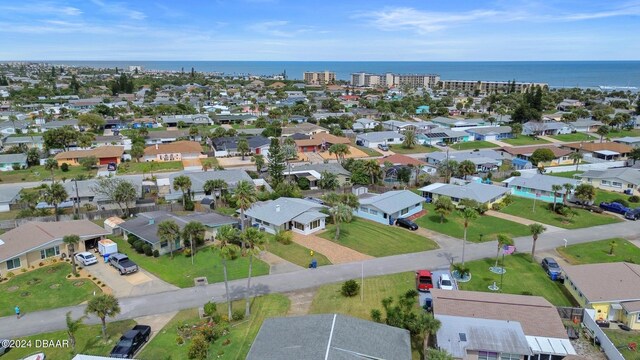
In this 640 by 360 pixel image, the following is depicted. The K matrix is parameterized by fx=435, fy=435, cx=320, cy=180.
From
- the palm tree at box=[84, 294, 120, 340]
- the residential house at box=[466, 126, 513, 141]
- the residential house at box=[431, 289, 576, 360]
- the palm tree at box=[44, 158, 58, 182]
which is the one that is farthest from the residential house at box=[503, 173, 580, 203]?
the palm tree at box=[44, 158, 58, 182]

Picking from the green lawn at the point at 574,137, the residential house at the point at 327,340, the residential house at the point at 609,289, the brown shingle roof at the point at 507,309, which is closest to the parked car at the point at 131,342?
the residential house at the point at 327,340

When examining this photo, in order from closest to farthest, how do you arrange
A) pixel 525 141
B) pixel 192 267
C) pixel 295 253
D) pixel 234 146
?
pixel 192 267 → pixel 295 253 → pixel 234 146 → pixel 525 141

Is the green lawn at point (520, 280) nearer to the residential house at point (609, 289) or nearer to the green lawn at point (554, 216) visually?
the residential house at point (609, 289)

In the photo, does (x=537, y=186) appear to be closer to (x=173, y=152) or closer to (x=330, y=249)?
(x=330, y=249)

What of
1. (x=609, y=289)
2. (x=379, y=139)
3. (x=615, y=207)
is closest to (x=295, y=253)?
(x=609, y=289)

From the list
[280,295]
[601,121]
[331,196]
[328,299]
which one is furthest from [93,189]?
[601,121]

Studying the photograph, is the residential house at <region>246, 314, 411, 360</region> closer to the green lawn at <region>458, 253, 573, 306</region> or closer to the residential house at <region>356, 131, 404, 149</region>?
the green lawn at <region>458, 253, 573, 306</region>

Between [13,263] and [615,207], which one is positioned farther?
[615,207]
